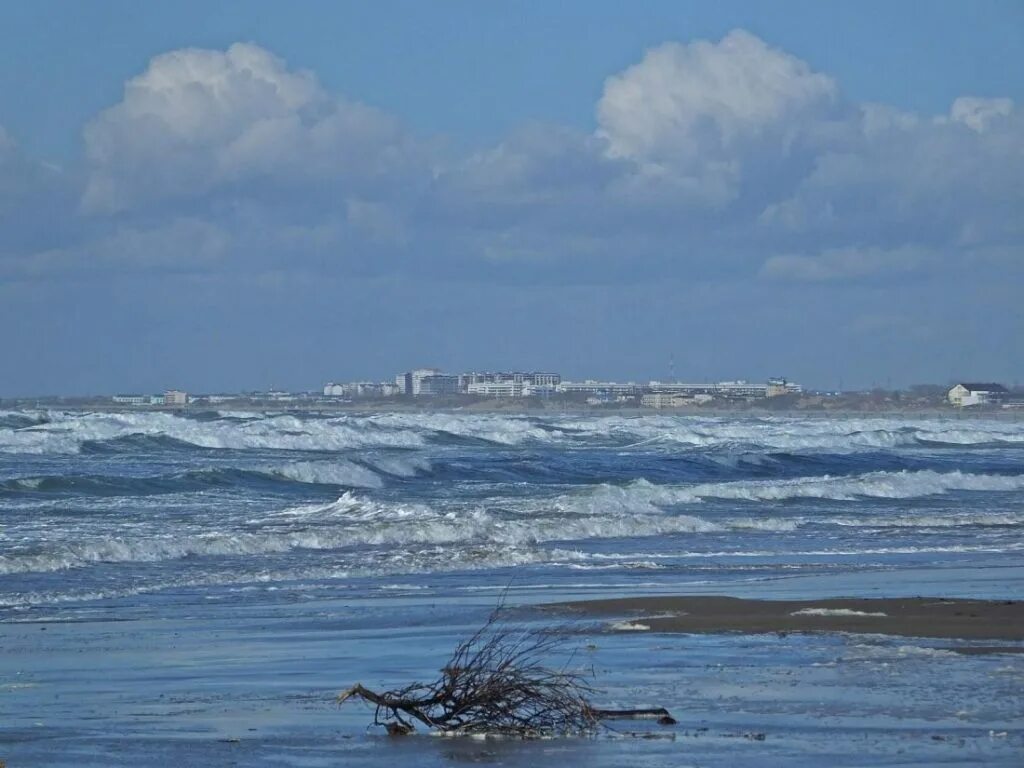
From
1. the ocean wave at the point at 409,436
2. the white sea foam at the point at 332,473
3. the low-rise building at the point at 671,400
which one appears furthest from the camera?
the low-rise building at the point at 671,400

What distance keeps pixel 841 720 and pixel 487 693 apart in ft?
5.82

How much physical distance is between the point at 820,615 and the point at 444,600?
363 cm

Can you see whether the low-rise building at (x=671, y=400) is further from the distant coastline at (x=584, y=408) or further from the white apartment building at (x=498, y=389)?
the white apartment building at (x=498, y=389)

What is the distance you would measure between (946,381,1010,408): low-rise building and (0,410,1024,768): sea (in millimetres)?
115407

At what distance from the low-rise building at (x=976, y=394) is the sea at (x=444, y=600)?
115407 millimetres

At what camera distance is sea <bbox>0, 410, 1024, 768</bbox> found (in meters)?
7.34

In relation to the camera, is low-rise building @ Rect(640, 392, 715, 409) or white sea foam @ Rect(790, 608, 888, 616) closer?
white sea foam @ Rect(790, 608, 888, 616)

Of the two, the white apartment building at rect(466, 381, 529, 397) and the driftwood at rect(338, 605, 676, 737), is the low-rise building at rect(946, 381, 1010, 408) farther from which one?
the driftwood at rect(338, 605, 676, 737)

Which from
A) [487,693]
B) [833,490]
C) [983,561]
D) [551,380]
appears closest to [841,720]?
[487,693]

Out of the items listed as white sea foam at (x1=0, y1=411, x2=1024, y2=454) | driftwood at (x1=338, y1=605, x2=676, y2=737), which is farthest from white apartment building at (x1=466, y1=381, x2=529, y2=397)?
driftwood at (x1=338, y1=605, x2=676, y2=737)

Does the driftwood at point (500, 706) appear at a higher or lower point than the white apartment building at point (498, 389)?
lower

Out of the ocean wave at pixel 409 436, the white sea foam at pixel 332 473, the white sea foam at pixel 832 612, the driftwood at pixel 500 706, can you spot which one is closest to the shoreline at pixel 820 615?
the white sea foam at pixel 832 612

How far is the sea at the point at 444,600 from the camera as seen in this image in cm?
734

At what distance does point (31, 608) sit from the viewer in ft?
44.8
